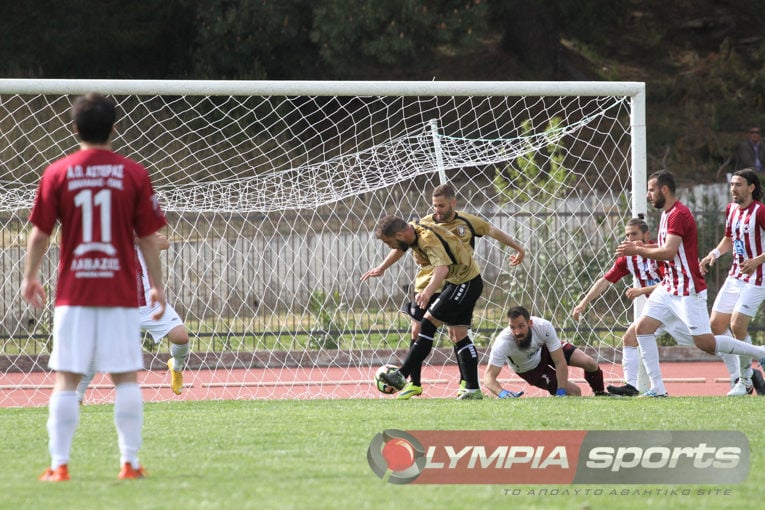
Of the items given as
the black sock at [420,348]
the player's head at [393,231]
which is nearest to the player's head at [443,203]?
the player's head at [393,231]

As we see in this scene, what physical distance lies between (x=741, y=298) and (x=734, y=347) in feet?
2.03

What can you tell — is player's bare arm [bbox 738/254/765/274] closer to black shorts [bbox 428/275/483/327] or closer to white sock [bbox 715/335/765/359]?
white sock [bbox 715/335/765/359]

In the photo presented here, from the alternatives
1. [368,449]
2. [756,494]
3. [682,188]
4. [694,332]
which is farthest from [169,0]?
[756,494]

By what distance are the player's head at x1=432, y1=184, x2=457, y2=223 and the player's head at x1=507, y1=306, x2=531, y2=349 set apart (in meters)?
1.02

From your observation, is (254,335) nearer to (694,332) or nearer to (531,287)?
(531,287)

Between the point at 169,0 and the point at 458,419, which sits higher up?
the point at 169,0

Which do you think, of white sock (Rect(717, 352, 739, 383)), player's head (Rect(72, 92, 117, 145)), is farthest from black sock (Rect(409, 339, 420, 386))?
player's head (Rect(72, 92, 117, 145))

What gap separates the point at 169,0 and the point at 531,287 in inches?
540

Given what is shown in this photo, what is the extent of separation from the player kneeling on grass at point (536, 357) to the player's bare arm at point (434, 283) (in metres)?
0.76

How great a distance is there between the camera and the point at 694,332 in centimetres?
928

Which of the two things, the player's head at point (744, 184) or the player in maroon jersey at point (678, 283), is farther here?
the player's head at point (744, 184)

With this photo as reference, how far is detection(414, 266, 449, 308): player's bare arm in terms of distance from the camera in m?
9.37

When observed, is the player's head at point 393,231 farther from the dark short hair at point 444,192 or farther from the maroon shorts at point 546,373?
the maroon shorts at point 546,373

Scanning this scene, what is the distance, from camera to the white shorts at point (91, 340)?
5.21 metres
